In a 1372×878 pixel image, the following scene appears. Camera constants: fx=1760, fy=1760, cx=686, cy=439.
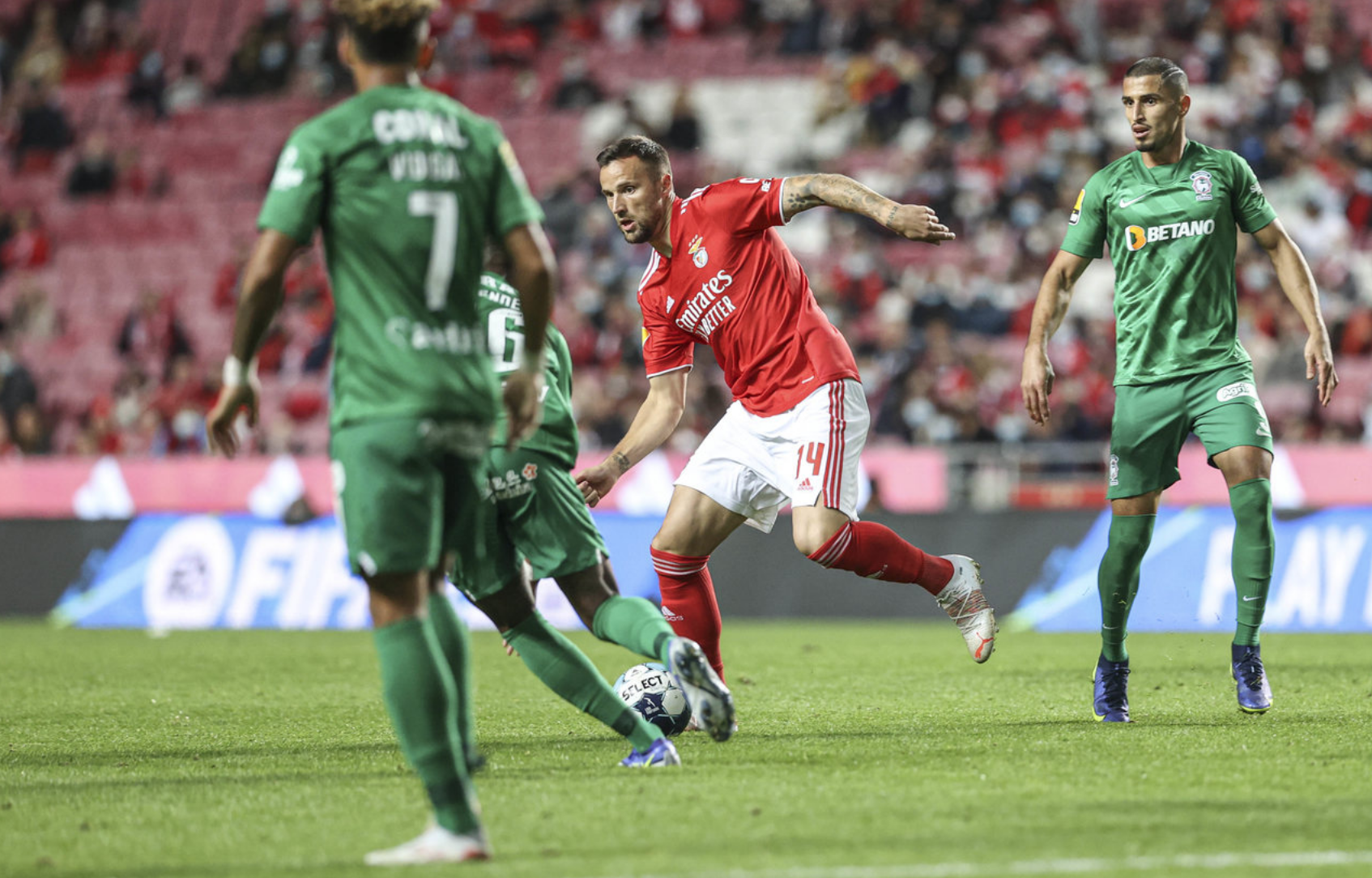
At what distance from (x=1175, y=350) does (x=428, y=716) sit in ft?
13.4

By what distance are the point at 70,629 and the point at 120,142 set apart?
13171 mm

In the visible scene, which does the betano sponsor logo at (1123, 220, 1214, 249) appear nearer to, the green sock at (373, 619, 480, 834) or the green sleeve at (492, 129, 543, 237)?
the green sleeve at (492, 129, 543, 237)

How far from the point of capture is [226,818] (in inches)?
197

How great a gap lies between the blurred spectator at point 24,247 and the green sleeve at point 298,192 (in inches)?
834

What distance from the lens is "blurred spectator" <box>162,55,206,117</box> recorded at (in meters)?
26.6

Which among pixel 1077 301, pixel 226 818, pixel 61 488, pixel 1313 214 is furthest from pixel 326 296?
pixel 226 818

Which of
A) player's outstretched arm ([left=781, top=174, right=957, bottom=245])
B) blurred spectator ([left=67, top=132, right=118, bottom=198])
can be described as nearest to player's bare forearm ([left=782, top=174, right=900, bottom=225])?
player's outstretched arm ([left=781, top=174, right=957, bottom=245])

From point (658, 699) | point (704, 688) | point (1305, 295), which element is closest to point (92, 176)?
point (658, 699)

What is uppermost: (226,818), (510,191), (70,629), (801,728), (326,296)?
(510,191)

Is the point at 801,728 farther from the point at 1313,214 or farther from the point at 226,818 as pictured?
the point at 1313,214

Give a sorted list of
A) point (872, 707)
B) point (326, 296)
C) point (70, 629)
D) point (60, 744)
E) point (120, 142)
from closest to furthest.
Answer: point (60, 744)
point (872, 707)
point (70, 629)
point (326, 296)
point (120, 142)

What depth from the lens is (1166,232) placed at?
727 cm

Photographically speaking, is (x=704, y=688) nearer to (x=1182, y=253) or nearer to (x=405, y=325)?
(x=405, y=325)

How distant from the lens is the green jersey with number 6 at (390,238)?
443 cm
